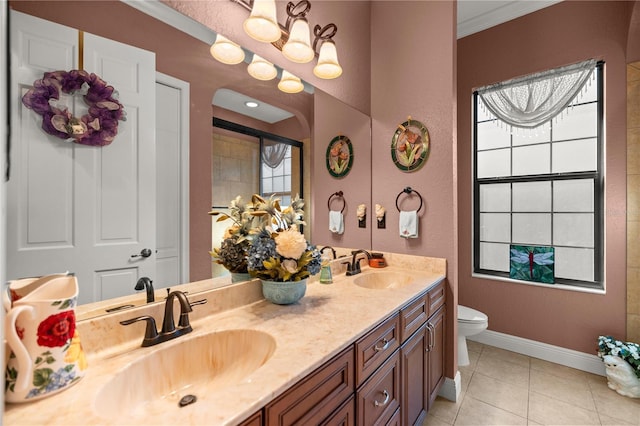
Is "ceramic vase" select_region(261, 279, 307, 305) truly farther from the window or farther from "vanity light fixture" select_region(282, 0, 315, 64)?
the window

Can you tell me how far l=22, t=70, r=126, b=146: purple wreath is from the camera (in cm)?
78

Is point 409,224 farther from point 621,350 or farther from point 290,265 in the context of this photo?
point 621,350

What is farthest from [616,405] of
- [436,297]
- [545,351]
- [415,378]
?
[415,378]

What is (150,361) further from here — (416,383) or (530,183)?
(530,183)

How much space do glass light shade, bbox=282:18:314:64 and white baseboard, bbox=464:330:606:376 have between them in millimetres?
A: 2853

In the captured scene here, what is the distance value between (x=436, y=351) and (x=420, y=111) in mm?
1625

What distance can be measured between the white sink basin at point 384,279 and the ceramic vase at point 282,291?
0.71 m

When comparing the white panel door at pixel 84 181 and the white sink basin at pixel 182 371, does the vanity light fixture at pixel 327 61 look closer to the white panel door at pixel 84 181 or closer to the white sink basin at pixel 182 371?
the white panel door at pixel 84 181

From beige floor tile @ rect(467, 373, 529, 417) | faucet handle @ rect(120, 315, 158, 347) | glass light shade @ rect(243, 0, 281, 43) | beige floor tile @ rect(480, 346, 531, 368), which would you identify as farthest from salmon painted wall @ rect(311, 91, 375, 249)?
beige floor tile @ rect(480, 346, 531, 368)

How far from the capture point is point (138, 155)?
3.17ft

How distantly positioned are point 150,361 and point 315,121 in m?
1.48

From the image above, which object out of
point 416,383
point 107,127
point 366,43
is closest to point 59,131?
point 107,127

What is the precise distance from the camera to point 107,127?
90cm

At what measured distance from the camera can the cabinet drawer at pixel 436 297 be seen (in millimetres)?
1747
